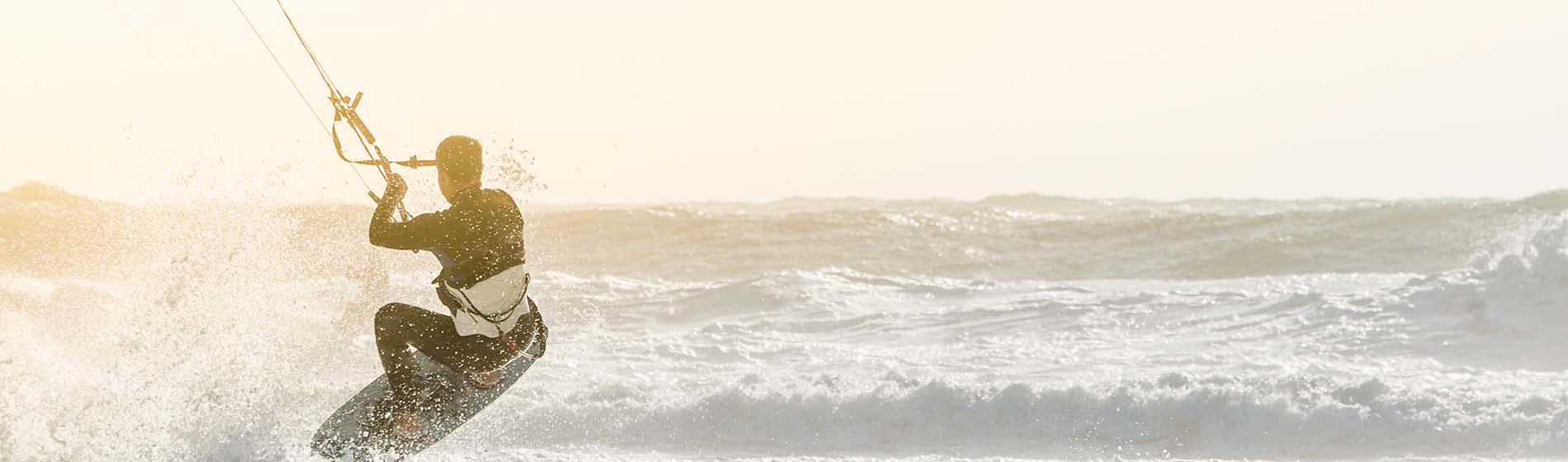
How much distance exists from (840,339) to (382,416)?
9.85 m

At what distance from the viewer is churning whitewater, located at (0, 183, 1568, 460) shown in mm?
8508

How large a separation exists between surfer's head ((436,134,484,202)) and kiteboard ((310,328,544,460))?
1.08 meters

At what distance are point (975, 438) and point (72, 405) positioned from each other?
6.57m

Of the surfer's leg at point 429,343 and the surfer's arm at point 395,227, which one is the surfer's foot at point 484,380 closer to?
the surfer's leg at point 429,343

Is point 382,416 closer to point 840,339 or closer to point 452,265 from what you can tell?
point 452,265

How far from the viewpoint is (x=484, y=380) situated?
302 inches

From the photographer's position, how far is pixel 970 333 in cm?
1734

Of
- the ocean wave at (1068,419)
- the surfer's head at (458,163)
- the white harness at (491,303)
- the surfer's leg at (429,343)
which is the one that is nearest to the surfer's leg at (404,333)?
the surfer's leg at (429,343)

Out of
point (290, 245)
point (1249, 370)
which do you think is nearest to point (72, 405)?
point (1249, 370)

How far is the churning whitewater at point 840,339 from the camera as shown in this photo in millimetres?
8508

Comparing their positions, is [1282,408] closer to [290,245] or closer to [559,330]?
[559,330]

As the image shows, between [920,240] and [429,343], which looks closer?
[429,343]

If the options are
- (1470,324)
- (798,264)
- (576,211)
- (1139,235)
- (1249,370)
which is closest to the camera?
(1249,370)

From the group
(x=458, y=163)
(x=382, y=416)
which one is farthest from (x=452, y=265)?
(x=382, y=416)
